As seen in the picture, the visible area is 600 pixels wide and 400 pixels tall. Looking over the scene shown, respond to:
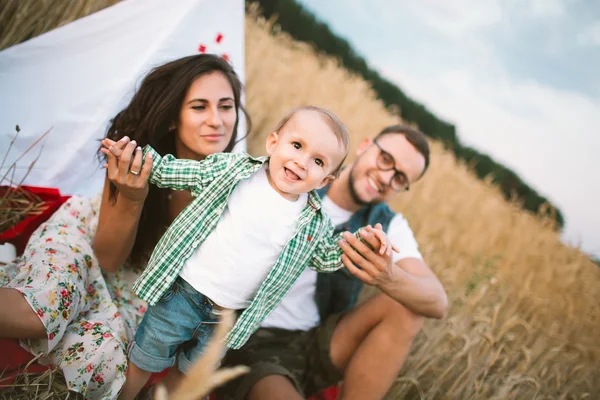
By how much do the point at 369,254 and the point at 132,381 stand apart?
1.01 m

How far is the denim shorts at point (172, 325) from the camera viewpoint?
4.96ft

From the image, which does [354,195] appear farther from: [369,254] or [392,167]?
[369,254]

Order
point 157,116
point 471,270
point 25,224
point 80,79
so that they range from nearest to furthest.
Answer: point 157,116 < point 25,224 < point 80,79 < point 471,270

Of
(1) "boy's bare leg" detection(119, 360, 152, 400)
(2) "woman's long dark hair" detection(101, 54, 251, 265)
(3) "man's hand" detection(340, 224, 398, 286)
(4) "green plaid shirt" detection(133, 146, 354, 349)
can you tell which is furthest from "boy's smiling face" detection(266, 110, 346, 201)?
(1) "boy's bare leg" detection(119, 360, 152, 400)

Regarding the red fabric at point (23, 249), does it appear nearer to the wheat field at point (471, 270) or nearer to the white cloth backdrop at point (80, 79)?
the white cloth backdrop at point (80, 79)

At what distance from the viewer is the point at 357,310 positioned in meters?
2.23

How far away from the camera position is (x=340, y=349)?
2207 mm

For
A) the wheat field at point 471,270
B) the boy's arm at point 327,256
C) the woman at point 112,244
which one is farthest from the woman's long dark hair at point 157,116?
the wheat field at point 471,270

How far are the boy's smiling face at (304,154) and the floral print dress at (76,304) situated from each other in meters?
0.90

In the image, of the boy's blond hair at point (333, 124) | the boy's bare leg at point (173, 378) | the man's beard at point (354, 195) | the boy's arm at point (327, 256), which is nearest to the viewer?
the boy's blond hair at point (333, 124)

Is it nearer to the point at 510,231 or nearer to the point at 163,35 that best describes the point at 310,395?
the point at 163,35

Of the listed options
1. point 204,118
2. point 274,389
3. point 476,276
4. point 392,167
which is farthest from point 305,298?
point 476,276

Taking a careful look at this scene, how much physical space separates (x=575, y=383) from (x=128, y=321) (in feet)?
8.84

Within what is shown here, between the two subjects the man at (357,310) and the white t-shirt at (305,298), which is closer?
the man at (357,310)
